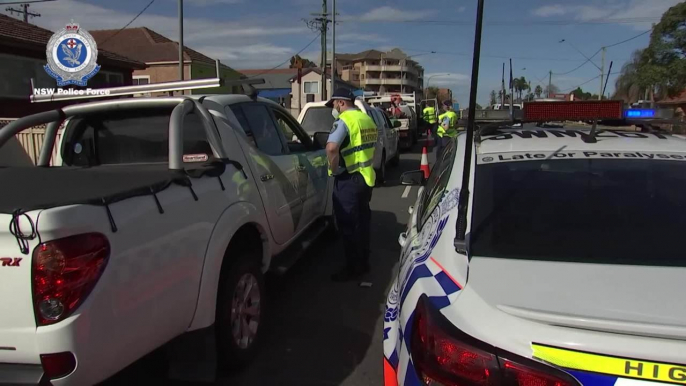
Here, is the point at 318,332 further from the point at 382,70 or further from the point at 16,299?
the point at 382,70

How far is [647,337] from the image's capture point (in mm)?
1561

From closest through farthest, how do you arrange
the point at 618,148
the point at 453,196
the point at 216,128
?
1. the point at 453,196
2. the point at 618,148
3. the point at 216,128

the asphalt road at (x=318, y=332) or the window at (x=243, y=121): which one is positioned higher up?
the window at (x=243, y=121)

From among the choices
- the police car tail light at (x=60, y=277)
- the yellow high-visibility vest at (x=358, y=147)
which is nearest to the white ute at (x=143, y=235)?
the police car tail light at (x=60, y=277)

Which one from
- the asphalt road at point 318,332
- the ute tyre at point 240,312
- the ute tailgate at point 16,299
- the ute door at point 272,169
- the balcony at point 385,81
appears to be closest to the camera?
the ute tailgate at point 16,299

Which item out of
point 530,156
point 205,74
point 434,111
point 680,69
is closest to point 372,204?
point 530,156

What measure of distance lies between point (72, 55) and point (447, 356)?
18.4m

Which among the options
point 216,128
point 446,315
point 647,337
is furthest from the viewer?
point 216,128

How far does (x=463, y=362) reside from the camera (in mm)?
1656

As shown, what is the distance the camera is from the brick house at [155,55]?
32156 millimetres

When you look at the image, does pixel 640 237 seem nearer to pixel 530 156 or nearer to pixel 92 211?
pixel 530 156

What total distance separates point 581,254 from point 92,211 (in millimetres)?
2006

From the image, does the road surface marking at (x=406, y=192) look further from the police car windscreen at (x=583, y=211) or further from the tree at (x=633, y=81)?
the tree at (x=633, y=81)

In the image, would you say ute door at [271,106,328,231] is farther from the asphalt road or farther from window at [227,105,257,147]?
window at [227,105,257,147]
